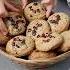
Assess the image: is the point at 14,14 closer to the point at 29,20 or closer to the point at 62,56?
the point at 29,20

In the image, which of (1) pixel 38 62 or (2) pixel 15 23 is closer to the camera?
(1) pixel 38 62

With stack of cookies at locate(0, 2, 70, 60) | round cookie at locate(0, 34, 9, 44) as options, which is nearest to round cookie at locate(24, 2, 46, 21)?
stack of cookies at locate(0, 2, 70, 60)

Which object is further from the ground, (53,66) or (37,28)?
(37,28)

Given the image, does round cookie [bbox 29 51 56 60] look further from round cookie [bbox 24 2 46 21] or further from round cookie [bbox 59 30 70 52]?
round cookie [bbox 24 2 46 21]

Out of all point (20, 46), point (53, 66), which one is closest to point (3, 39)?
point (20, 46)

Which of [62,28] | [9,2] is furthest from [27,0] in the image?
[62,28]

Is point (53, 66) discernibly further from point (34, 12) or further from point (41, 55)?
point (34, 12)

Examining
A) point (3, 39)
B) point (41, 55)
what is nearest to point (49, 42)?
point (41, 55)
